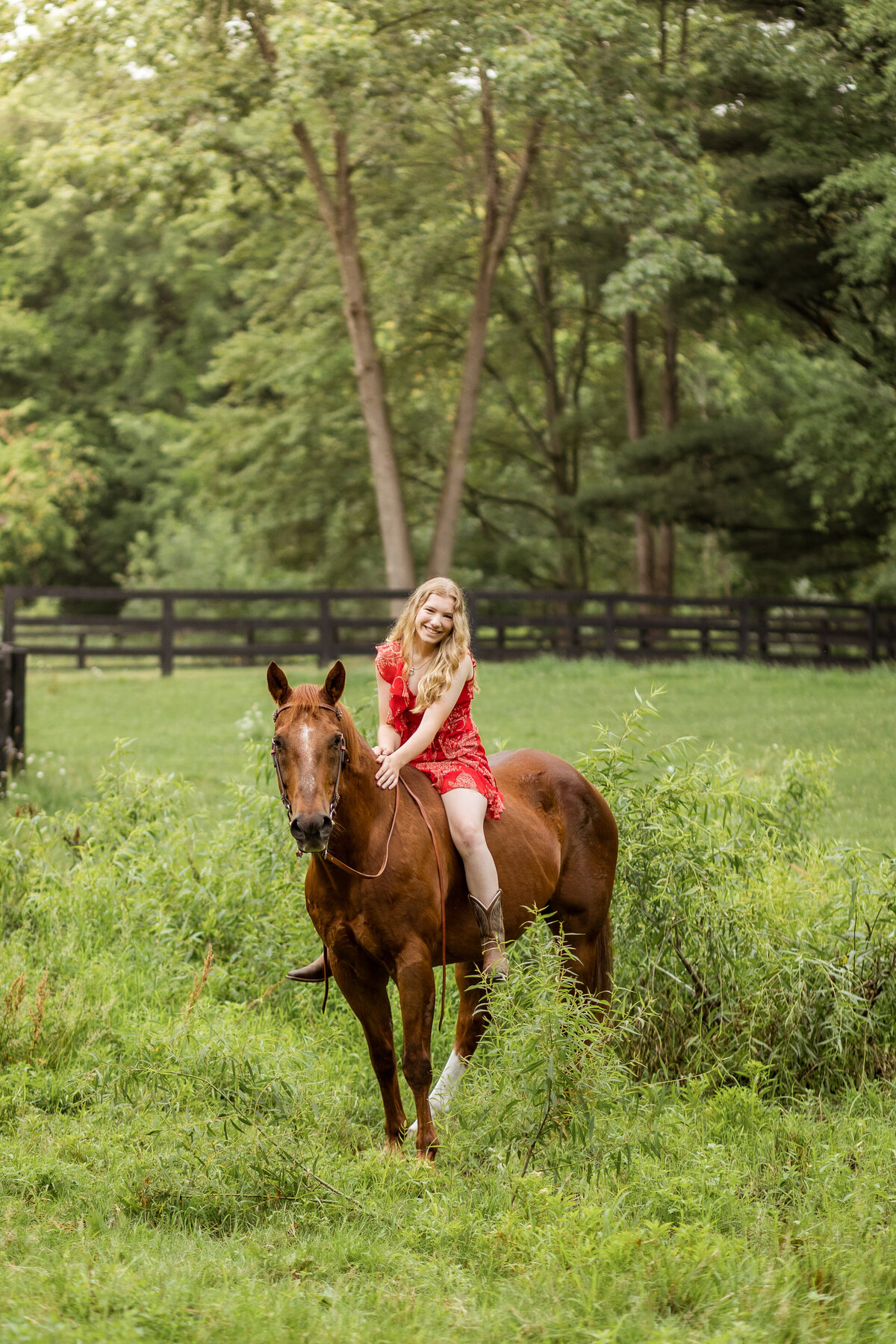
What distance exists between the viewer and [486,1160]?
4.71 m

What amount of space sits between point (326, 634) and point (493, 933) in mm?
16756

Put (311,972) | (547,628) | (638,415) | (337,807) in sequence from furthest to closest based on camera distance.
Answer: (638,415), (547,628), (311,972), (337,807)

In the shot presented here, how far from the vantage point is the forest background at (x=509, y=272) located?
1866cm

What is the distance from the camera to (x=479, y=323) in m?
22.7

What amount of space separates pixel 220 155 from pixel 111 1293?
65.8ft

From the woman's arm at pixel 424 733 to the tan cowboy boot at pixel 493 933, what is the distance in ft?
2.09

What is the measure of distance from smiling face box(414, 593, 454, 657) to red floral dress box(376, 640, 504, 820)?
0.48 ft

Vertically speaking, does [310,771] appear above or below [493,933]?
above

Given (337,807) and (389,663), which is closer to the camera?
(337,807)

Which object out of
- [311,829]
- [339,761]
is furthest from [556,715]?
[311,829]

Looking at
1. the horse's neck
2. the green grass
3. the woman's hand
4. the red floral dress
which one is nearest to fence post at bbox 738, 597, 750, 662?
the green grass

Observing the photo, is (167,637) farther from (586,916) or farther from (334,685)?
(334,685)

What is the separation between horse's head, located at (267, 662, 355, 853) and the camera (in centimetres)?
406

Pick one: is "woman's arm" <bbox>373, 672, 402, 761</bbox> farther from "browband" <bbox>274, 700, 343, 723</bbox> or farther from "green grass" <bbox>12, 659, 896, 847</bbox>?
"green grass" <bbox>12, 659, 896, 847</bbox>
